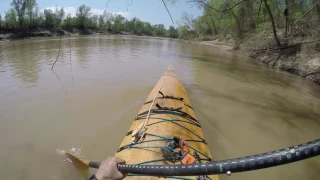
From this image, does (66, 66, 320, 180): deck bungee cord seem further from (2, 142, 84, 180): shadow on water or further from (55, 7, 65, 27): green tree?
(55, 7, 65, 27): green tree

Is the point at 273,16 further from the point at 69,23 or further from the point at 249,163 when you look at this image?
the point at 69,23

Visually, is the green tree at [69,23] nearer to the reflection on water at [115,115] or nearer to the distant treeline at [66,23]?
the distant treeline at [66,23]

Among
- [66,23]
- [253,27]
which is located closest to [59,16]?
[66,23]

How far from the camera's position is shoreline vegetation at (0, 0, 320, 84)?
12375 millimetres

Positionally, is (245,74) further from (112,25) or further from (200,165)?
(112,25)

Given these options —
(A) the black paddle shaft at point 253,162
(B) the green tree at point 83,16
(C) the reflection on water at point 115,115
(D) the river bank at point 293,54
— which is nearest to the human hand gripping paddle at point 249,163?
(A) the black paddle shaft at point 253,162

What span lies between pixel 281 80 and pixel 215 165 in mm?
10900

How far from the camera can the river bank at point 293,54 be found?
1135 centimetres

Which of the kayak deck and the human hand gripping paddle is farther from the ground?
the human hand gripping paddle

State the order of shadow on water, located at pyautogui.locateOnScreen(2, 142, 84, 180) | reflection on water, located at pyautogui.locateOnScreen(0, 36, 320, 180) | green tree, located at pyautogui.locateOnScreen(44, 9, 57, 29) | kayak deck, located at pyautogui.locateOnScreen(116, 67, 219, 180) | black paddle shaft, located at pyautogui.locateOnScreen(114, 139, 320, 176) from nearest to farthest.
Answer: black paddle shaft, located at pyautogui.locateOnScreen(114, 139, 320, 176) → kayak deck, located at pyautogui.locateOnScreen(116, 67, 219, 180) → shadow on water, located at pyautogui.locateOnScreen(2, 142, 84, 180) → reflection on water, located at pyautogui.locateOnScreen(0, 36, 320, 180) → green tree, located at pyautogui.locateOnScreen(44, 9, 57, 29)

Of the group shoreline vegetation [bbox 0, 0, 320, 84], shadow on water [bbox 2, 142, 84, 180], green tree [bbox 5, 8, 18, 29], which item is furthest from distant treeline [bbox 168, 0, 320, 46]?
green tree [bbox 5, 8, 18, 29]

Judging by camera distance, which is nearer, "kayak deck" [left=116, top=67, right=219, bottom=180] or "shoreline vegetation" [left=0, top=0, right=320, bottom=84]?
"kayak deck" [left=116, top=67, right=219, bottom=180]

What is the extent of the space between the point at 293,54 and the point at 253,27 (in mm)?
12250

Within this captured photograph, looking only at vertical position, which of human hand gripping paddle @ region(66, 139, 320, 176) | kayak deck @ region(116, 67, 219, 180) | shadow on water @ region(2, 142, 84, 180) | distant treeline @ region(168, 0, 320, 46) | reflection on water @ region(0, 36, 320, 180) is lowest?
shadow on water @ region(2, 142, 84, 180)
